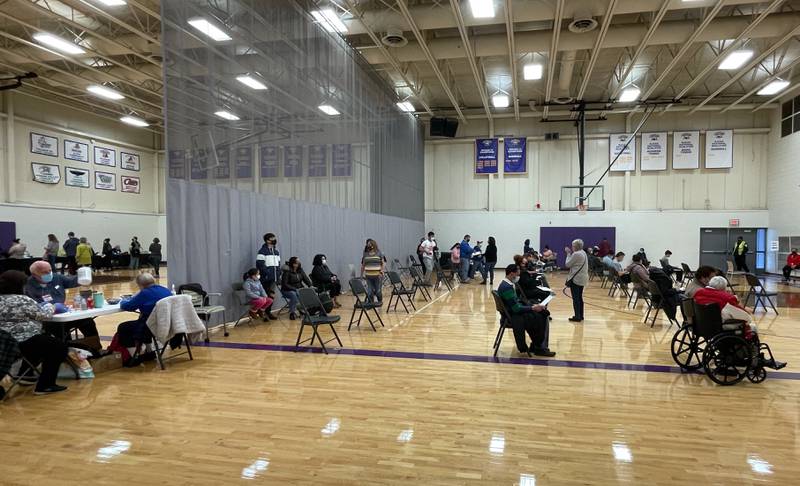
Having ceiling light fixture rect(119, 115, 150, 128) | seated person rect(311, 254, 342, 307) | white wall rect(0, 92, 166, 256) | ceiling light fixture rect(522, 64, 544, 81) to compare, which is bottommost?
seated person rect(311, 254, 342, 307)

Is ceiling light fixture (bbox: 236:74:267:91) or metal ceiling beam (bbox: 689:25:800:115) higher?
metal ceiling beam (bbox: 689:25:800:115)

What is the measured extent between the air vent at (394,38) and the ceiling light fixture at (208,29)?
436cm

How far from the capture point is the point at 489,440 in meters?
3.13

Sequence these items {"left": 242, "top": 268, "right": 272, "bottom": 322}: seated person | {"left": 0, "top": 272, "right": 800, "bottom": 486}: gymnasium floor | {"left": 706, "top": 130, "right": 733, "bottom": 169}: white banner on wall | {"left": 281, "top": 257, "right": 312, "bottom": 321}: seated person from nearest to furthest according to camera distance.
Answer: {"left": 0, "top": 272, "right": 800, "bottom": 486}: gymnasium floor → {"left": 242, "top": 268, "right": 272, "bottom": 322}: seated person → {"left": 281, "top": 257, "right": 312, "bottom": 321}: seated person → {"left": 706, "top": 130, "right": 733, "bottom": 169}: white banner on wall

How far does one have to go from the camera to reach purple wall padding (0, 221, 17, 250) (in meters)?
14.4

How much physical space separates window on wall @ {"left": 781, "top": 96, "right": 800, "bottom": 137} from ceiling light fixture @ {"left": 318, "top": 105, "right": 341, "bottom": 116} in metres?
15.3

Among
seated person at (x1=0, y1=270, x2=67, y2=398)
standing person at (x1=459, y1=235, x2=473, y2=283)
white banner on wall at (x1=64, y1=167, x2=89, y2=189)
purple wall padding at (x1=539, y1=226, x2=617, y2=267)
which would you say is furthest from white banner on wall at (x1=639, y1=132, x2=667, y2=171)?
white banner on wall at (x1=64, y1=167, x2=89, y2=189)

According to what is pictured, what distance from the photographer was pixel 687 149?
1761cm

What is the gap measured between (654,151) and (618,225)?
3081mm

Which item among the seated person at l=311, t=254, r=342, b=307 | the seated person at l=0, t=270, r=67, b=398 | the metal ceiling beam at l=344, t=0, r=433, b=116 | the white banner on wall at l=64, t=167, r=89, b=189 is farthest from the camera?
the white banner on wall at l=64, t=167, r=89, b=189

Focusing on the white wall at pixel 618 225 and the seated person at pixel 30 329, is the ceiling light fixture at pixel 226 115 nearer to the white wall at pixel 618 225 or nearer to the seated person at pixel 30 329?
the seated person at pixel 30 329

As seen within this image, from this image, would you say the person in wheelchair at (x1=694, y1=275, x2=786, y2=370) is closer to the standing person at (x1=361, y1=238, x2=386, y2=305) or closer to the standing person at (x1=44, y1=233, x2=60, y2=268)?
the standing person at (x1=361, y1=238, x2=386, y2=305)

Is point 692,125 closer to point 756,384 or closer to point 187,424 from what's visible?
Answer: point 756,384

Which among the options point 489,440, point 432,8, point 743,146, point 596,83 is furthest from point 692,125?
point 489,440
